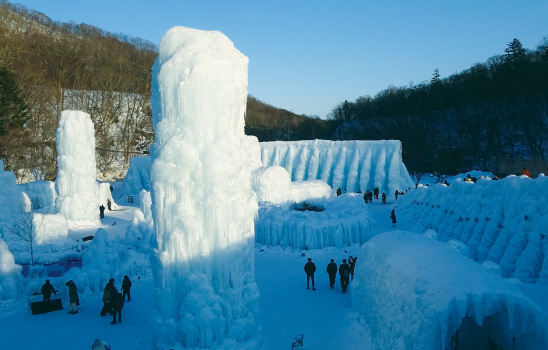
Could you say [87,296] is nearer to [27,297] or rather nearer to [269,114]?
[27,297]

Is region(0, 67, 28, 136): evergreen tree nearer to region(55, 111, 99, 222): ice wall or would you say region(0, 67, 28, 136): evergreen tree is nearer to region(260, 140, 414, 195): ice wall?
region(55, 111, 99, 222): ice wall

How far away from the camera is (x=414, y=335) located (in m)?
5.96

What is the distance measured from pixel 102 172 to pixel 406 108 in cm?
4268

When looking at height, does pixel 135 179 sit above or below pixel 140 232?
above

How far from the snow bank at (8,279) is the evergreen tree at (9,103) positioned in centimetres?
2706

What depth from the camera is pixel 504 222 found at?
12.9 meters

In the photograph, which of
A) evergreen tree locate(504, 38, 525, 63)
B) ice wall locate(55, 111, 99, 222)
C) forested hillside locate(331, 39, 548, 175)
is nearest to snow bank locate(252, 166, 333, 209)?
ice wall locate(55, 111, 99, 222)

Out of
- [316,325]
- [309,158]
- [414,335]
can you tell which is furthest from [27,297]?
[309,158]

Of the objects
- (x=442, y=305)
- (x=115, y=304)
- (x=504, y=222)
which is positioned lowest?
(x=115, y=304)

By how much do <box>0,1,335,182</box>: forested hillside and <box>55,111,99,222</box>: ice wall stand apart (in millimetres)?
14248

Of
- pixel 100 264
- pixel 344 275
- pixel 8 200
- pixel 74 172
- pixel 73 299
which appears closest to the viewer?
pixel 73 299

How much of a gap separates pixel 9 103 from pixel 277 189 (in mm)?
28012

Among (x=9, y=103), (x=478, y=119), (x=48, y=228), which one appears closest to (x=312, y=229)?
(x=48, y=228)

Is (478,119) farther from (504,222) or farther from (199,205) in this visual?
(199,205)
